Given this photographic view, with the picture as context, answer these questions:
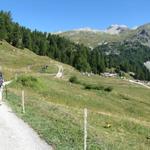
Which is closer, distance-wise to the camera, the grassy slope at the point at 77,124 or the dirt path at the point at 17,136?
the dirt path at the point at 17,136

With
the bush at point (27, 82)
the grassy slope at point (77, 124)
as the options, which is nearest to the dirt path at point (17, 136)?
the grassy slope at point (77, 124)

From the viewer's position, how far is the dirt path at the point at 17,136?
18.9 meters

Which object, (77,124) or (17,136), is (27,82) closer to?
(77,124)

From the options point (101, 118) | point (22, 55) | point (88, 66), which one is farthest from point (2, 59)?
point (101, 118)

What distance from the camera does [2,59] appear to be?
14988cm

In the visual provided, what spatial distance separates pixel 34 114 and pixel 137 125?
9.85 m

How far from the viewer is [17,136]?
69.1 feet

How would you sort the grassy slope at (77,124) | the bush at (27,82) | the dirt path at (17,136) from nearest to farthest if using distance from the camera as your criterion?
the dirt path at (17,136) → the grassy slope at (77,124) → the bush at (27,82)

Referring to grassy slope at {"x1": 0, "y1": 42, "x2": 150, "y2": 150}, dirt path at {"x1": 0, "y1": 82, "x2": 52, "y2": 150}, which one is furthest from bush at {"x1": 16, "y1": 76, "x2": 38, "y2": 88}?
dirt path at {"x1": 0, "y1": 82, "x2": 52, "y2": 150}

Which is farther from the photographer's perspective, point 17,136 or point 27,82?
point 27,82

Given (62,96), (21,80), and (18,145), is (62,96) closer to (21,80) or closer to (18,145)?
(21,80)

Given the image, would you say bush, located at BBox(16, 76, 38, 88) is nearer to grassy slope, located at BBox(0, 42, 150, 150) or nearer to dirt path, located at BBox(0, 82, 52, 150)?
grassy slope, located at BBox(0, 42, 150, 150)

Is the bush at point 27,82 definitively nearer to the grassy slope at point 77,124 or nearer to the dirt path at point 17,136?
the grassy slope at point 77,124

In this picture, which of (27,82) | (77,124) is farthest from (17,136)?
(27,82)
